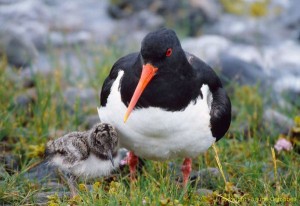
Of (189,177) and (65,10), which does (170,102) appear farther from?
(65,10)

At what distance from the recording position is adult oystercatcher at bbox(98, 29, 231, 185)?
4770mm

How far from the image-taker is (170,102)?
482 centimetres

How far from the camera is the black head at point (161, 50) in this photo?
471 cm

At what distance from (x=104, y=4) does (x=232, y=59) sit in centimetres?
543

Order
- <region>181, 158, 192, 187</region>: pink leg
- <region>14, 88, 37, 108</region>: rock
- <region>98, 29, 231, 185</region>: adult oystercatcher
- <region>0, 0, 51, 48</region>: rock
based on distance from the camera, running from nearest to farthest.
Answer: <region>98, 29, 231, 185</region>: adult oystercatcher
<region>181, 158, 192, 187</region>: pink leg
<region>14, 88, 37, 108</region>: rock
<region>0, 0, 51, 48</region>: rock

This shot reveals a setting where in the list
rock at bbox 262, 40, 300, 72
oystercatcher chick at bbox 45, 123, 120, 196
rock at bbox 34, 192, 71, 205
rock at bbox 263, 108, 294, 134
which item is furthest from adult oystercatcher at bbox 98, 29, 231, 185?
rock at bbox 262, 40, 300, 72

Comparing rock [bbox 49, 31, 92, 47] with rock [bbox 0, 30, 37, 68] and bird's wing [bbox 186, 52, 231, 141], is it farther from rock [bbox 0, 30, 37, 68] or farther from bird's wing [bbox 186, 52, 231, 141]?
bird's wing [bbox 186, 52, 231, 141]

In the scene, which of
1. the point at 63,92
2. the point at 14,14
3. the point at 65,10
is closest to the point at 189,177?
the point at 63,92

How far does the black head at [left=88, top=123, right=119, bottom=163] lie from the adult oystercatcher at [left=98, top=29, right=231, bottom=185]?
0.08m

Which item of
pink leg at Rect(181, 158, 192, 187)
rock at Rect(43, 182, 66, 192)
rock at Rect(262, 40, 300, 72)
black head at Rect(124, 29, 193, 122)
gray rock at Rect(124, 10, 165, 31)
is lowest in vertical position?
rock at Rect(262, 40, 300, 72)

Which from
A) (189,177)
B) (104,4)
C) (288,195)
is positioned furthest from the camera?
(104,4)

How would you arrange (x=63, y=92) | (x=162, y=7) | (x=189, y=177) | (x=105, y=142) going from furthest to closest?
1. (x=162, y=7)
2. (x=63, y=92)
3. (x=189, y=177)
4. (x=105, y=142)

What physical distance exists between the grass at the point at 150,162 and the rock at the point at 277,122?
0.07m

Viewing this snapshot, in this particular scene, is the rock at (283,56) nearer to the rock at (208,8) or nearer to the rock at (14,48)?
the rock at (208,8)
